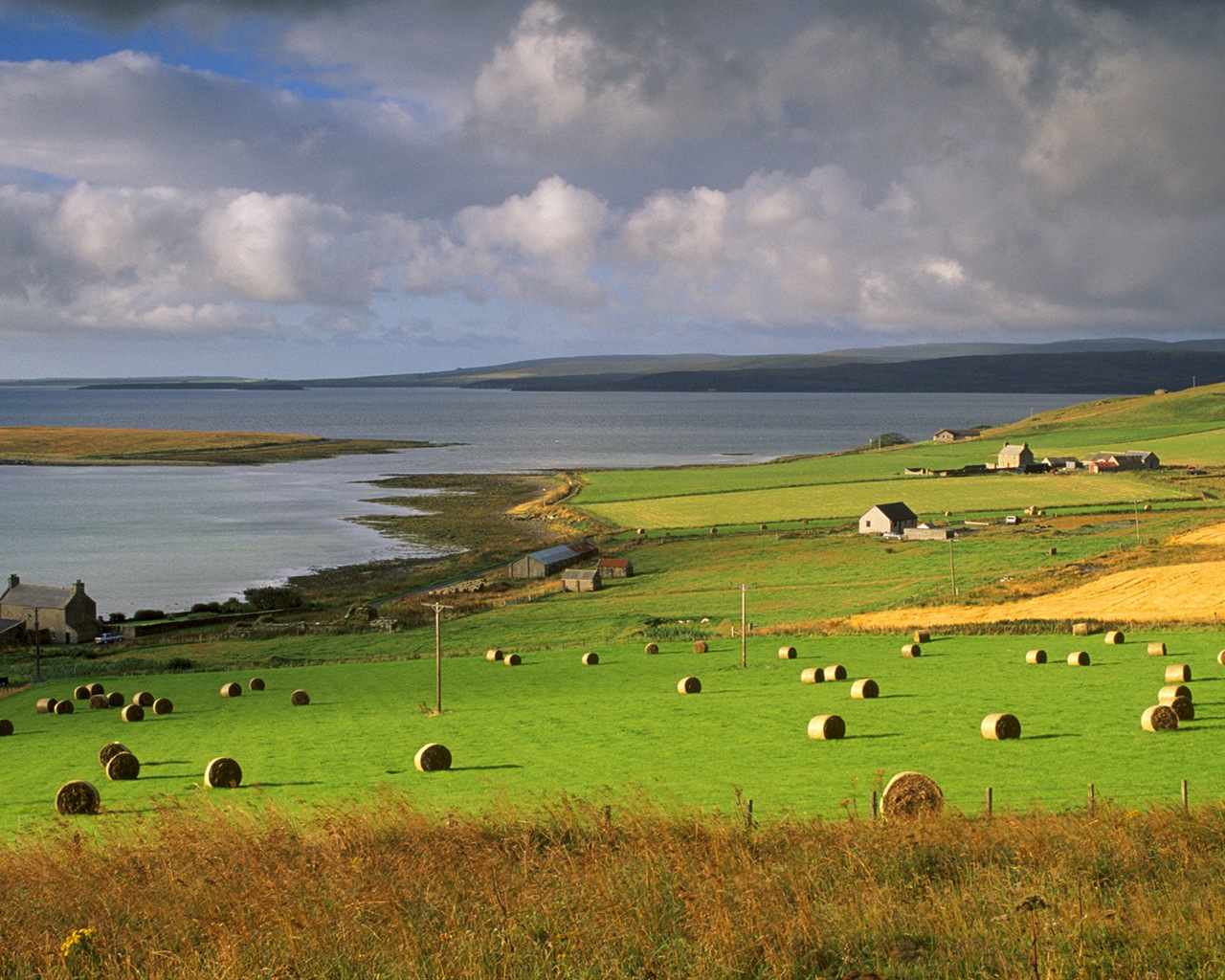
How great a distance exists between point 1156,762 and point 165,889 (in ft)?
51.1

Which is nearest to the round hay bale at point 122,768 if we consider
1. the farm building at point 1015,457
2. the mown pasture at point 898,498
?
the mown pasture at point 898,498

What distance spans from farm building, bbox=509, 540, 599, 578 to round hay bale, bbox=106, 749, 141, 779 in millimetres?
47976

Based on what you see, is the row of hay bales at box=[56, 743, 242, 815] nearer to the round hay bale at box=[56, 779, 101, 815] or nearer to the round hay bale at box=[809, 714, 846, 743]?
the round hay bale at box=[56, 779, 101, 815]

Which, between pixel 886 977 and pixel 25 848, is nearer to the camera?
pixel 886 977

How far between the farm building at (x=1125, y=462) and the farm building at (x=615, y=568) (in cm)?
6655

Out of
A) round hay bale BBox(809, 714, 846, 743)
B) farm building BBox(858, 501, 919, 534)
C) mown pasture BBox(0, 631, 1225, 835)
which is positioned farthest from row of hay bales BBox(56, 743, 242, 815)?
farm building BBox(858, 501, 919, 534)

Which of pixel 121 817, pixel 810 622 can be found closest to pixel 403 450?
pixel 810 622

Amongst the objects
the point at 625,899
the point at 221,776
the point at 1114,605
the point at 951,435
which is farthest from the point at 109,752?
the point at 951,435

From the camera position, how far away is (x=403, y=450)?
197 metres

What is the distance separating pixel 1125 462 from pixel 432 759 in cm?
11040

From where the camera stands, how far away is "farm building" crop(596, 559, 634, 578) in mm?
68562

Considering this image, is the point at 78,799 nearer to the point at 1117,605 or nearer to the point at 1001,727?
the point at 1001,727

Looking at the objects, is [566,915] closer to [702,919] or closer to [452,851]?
[702,919]

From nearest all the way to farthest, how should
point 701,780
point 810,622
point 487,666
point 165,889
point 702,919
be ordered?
point 702,919 → point 165,889 → point 701,780 → point 487,666 → point 810,622
